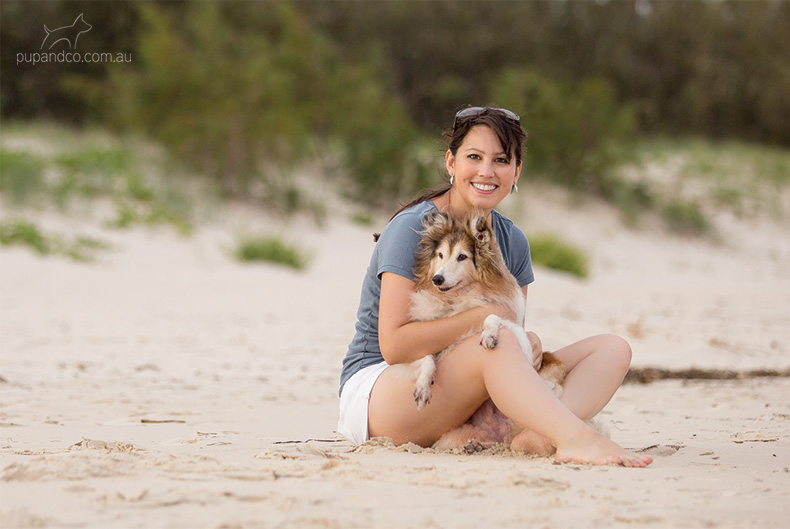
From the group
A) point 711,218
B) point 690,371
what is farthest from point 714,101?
point 690,371

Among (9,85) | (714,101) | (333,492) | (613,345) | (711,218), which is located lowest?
(333,492)

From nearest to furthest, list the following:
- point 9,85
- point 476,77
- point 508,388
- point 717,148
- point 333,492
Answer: point 333,492, point 508,388, point 9,85, point 717,148, point 476,77

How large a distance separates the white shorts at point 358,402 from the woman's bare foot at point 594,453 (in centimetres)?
83

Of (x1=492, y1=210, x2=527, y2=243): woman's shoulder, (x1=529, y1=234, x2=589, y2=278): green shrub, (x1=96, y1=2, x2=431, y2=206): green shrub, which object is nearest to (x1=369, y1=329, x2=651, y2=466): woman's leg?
(x1=492, y1=210, x2=527, y2=243): woman's shoulder

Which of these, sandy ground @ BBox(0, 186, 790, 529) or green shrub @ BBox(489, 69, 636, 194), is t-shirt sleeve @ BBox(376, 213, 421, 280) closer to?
sandy ground @ BBox(0, 186, 790, 529)

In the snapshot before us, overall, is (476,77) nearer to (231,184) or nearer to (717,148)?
(717,148)

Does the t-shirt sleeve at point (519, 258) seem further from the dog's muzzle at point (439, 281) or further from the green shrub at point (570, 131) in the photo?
the green shrub at point (570, 131)

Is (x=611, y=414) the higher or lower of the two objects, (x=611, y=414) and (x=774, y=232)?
the lower

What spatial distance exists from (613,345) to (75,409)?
9.64 ft

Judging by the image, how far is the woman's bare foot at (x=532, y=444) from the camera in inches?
133

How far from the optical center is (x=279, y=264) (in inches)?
434

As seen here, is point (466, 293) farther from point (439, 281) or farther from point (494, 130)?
point (494, 130)

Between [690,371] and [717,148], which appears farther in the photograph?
[717,148]

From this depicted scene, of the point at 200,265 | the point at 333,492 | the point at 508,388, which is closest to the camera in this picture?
the point at 333,492
